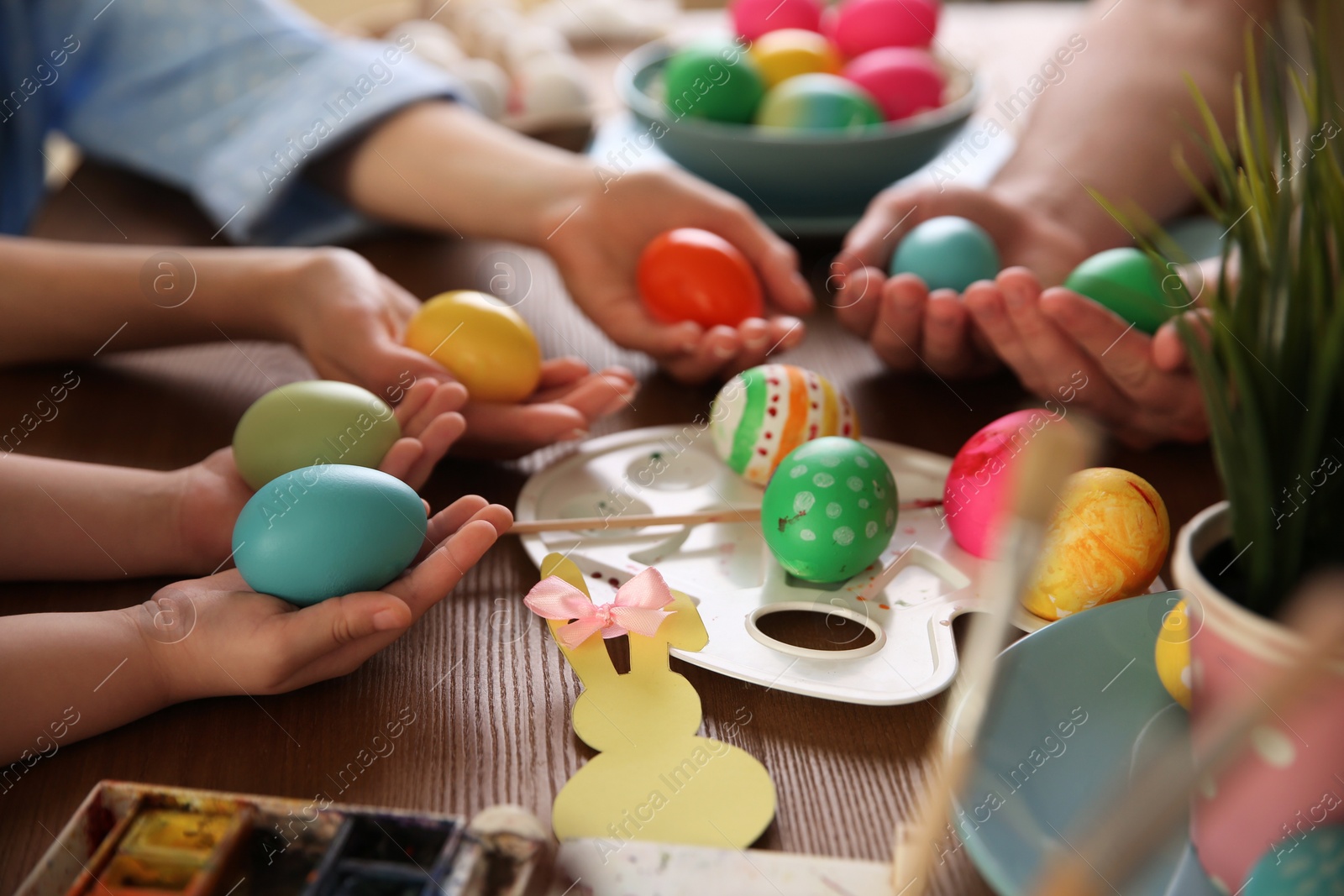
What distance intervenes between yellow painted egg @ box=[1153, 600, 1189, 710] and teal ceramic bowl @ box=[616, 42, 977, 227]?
2.22 ft

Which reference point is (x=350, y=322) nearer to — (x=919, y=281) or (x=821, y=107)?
(x=919, y=281)

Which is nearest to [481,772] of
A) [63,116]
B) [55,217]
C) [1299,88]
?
[1299,88]

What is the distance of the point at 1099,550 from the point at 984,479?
9 centimetres

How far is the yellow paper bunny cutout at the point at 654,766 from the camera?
461 millimetres

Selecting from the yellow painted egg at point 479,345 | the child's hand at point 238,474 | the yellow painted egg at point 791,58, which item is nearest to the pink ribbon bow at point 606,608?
the child's hand at point 238,474

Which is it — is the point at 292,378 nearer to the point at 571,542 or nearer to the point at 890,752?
the point at 571,542

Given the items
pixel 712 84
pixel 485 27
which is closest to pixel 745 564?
pixel 712 84

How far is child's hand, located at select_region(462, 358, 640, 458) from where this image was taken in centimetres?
75

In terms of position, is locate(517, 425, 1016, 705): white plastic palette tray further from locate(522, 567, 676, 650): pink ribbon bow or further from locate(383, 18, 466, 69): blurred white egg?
locate(383, 18, 466, 69): blurred white egg

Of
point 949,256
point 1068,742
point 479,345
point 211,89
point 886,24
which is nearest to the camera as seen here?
point 1068,742

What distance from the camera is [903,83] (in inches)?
45.2

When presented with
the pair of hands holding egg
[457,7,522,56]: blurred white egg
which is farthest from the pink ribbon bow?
[457,7,522,56]: blurred white egg

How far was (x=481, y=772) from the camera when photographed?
49 centimetres

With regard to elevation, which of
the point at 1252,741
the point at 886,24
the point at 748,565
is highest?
the point at 886,24
